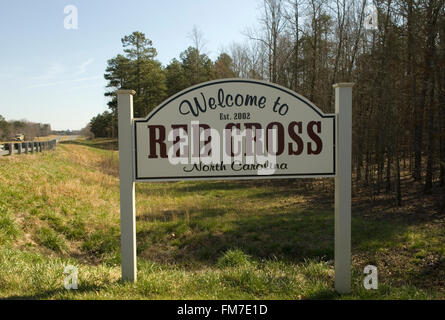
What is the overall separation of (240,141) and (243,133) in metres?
0.10

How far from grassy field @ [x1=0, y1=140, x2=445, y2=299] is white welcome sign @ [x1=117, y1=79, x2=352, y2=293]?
655 millimetres

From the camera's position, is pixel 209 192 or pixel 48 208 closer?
pixel 48 208

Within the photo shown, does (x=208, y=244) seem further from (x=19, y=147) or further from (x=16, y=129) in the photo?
(x=16, y=129)

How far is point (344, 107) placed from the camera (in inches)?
142

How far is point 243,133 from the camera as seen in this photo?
3.71m

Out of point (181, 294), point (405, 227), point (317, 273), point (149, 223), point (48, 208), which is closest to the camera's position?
point (181, 294)

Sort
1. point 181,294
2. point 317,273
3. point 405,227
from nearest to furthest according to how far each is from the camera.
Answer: point 181,294
point 317,273
point 405,227

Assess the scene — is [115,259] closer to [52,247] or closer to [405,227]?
[52,247]

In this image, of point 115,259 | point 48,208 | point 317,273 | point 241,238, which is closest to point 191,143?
point 317,273

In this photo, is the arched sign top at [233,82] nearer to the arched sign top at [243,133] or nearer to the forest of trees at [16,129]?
the arched sign top at [243,133]

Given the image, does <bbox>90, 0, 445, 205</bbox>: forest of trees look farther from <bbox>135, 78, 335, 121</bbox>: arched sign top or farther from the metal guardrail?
the metal guardrail

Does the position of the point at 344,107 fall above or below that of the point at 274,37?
below

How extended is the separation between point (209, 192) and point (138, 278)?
11.0 m

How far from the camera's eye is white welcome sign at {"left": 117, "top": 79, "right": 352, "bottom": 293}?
11.9 ft
